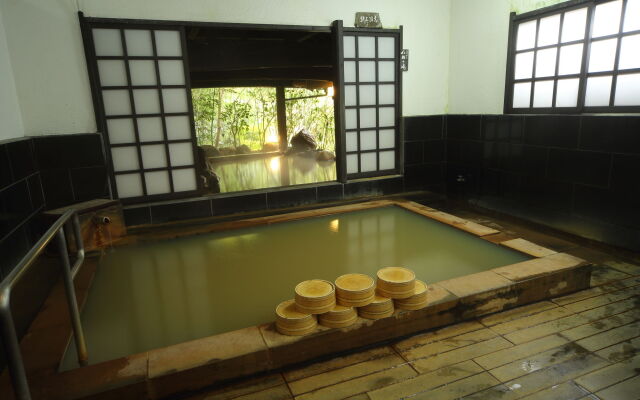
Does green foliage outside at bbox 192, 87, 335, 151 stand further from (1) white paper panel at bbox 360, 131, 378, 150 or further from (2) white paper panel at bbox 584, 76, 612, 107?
(2) white paper panel at bbox 584, 76, 612, 107

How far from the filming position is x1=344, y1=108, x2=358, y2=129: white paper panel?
14.8 feet

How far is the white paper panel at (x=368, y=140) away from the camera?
4656 millimetres

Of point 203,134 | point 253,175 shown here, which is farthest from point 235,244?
point 203,134

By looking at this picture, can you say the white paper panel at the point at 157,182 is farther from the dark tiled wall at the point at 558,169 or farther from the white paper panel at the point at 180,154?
the dark tiled wall at the point at 558,169

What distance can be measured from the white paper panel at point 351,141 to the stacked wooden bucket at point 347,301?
267 centimetres

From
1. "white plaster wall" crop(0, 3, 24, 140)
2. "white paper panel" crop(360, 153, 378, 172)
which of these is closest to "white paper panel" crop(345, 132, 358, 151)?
"white paper panel" crop(360, 153, 378, 172)

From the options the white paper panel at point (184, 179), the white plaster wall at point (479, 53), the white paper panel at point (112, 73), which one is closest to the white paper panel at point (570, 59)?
the white plaster wall at point (479, 53)

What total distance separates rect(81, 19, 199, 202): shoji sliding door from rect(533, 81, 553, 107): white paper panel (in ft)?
11.2

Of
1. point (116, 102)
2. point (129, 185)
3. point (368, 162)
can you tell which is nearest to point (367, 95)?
point (368, 162)

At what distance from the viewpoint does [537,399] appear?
1554 millimetres

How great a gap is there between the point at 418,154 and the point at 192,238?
9.57 feet

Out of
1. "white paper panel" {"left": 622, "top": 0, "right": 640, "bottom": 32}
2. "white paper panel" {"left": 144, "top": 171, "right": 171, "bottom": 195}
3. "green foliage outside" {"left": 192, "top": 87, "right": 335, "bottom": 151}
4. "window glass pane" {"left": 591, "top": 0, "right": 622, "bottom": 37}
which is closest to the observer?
"white paper panel" {"left": 622, "top": 0, "right": 640, "bottom": 32}

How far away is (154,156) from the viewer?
388 centimetres

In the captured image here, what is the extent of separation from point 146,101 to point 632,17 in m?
4.18
